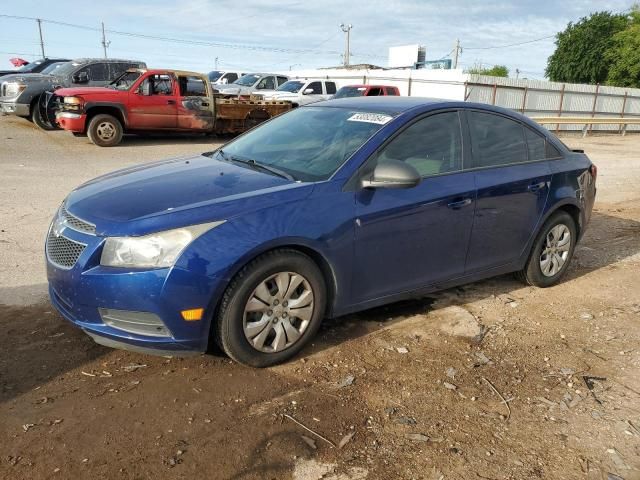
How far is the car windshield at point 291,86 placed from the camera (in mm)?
20223

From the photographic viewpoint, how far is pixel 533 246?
192 inches

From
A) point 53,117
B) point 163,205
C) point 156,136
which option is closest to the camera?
point 163,205

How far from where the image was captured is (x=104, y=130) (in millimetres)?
12922

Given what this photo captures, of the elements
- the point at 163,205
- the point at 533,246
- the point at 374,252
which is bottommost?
the point at 533,246

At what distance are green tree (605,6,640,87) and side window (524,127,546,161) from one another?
44.9 metres

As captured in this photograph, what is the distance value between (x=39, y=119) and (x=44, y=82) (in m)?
1.03

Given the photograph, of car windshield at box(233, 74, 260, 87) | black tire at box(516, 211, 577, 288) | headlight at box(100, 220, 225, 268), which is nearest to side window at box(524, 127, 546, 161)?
black tire at box(516, 211, 577, 288)

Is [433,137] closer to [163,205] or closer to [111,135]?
[163,205]

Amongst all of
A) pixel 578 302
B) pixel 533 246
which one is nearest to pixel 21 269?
pixel 533 246

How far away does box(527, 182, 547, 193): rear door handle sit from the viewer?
182 inches

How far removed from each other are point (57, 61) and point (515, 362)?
1885 centimetres

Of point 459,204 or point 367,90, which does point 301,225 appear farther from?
point 367,90

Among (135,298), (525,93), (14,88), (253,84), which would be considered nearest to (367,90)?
(253,84)

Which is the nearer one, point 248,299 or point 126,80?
point 248,299
